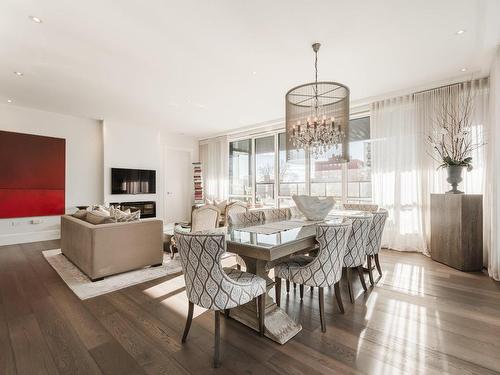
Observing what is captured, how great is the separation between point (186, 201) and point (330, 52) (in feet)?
21.1

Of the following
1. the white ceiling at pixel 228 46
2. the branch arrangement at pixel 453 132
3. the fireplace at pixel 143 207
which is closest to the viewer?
the white ceiling at pixel 228 46

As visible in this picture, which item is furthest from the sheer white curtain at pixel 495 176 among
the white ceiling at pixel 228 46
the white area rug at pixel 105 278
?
the white area rug at pixel 105 278

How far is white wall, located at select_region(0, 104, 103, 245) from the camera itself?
527 cm

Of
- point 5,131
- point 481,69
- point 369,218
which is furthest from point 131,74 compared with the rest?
point 481,69

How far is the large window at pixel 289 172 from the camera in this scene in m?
5.27

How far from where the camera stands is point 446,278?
128 inches

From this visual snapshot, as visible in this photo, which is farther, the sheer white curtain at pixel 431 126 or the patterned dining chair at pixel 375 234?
the sheer white curtain at pixel 431 126

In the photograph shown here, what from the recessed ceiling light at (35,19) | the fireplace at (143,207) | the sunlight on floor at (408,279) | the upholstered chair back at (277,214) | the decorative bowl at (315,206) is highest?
the recessed ceiling light at (35,19)

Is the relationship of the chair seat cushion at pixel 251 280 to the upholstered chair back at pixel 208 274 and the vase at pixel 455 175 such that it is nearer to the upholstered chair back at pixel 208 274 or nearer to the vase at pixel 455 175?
the upholstered chair back at pixel 208 274

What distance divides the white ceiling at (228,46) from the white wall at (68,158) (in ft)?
2.07

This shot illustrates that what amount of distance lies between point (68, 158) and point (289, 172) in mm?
5412

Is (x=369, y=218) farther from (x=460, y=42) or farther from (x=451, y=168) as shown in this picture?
(x=460, y=42)

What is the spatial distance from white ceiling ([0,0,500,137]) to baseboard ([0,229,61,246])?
281 cm

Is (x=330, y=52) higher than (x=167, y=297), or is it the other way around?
(x=330, y=52)
